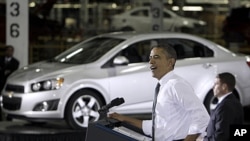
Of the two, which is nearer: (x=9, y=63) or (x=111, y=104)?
(x=111, y=104)

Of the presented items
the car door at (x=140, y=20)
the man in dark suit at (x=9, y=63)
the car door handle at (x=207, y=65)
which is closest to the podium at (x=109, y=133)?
the car door handle at (x=207, y=65)

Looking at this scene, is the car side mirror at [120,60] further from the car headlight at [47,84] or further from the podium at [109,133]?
the podium at [109,133]

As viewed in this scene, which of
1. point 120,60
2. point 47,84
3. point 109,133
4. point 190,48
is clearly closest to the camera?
point 109,133

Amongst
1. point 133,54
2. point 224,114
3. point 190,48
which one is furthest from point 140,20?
point 224,114

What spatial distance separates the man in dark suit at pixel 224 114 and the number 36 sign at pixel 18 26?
28.1 feet

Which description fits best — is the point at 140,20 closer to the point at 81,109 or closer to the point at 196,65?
the point at 196,65

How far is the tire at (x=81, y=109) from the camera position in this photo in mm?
10625

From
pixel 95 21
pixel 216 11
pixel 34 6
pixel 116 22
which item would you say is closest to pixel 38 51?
pixel 34 6

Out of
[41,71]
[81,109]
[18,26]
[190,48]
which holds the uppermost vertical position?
[18,26]

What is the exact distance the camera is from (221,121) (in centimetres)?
567

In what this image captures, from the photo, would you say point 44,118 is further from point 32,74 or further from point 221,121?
point 221,121

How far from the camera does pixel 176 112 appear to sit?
4852 millimetres

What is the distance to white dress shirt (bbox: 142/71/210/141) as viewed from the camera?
15.8 feet

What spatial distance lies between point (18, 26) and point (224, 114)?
357 inches
